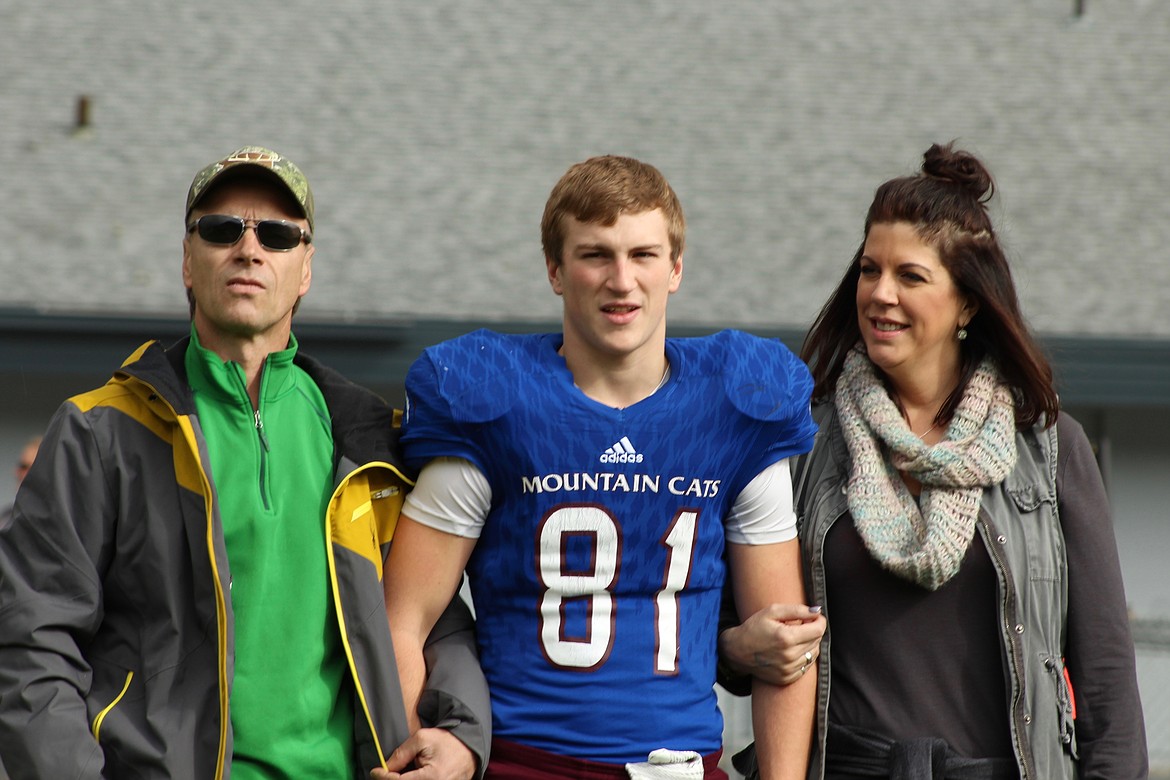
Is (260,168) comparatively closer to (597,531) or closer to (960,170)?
(597,531)

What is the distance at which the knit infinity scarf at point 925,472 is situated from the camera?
3170 millimetres

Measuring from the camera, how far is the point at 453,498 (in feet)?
10.3

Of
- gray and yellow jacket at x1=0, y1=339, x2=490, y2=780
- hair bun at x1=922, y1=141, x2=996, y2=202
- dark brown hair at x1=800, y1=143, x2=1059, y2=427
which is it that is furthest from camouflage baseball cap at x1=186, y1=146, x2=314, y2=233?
hair bun at x1=922, y1=141, x2=996, y2=202

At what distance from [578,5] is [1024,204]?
445 cm

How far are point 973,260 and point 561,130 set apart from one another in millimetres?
9292

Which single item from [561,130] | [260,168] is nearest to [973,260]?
[260,168]

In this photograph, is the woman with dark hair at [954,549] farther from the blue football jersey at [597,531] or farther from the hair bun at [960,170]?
the blue football jersey at [597,531]

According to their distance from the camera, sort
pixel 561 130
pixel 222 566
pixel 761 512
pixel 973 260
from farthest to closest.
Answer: pixel 561 130, pixel 973 260, pixel 761 512, pixel 222 566

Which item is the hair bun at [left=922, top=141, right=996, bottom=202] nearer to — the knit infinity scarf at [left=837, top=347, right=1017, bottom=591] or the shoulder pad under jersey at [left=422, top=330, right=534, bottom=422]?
the knit infinity scarf at [left=837, top=347, right=1017, bottom=591]

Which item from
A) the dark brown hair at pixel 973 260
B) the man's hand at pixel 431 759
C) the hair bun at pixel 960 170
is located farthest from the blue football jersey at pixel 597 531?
the hair bun at pixel 960 170

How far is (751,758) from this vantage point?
136 inches

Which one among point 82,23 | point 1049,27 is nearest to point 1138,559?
point 1049,27

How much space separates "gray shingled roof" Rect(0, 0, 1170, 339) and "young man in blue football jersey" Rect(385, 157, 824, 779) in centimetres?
766

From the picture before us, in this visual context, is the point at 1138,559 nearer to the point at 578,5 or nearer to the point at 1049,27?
the point at 1049,27
